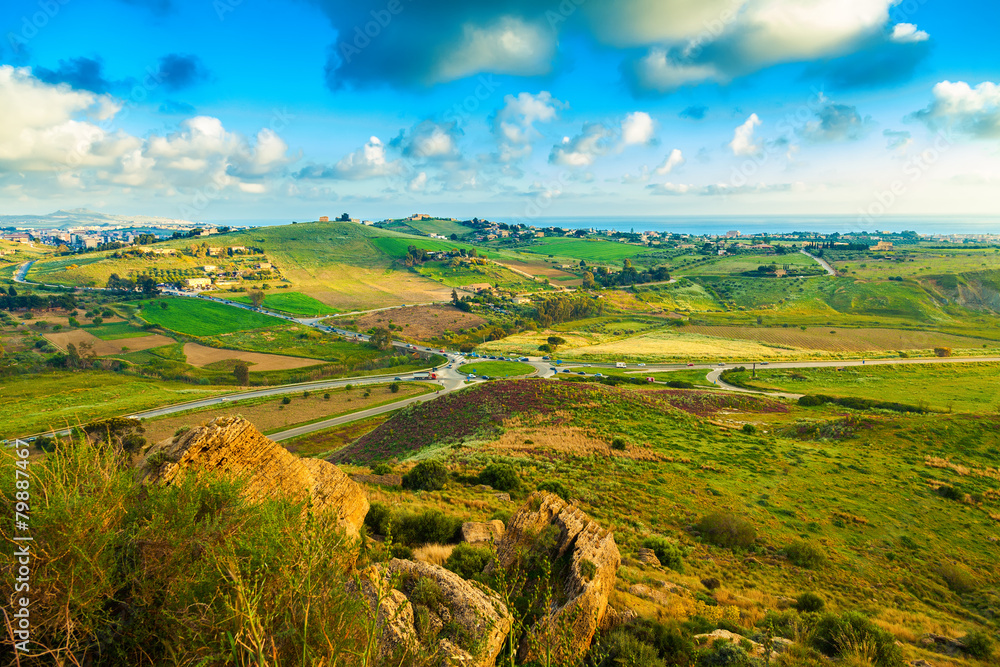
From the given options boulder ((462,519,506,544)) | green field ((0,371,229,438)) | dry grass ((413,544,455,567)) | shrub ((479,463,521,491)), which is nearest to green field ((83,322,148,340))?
green field ((0,371,229,438))

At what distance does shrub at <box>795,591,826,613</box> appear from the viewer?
1365 cm

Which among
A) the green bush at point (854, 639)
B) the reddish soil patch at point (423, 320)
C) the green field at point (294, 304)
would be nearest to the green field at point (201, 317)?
the green field at point (294, 304)

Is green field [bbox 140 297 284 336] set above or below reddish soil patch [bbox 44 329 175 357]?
above

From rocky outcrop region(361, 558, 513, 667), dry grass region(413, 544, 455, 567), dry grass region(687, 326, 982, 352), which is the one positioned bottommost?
dry grass region(687, 326, 982, 352)

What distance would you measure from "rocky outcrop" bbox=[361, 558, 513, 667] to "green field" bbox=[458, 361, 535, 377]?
63771 millimetres

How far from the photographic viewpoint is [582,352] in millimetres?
88312

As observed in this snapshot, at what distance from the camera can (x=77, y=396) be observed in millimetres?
56094

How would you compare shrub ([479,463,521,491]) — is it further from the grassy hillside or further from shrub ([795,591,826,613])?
shrub ([795,591,826,613])

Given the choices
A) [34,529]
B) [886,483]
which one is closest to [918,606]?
[886,483]

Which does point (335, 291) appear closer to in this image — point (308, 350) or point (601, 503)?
point (308, 350)

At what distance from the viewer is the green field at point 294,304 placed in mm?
122188

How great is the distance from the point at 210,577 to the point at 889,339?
124 meters

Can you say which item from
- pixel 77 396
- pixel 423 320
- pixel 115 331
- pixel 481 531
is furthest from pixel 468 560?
pixel 115 331

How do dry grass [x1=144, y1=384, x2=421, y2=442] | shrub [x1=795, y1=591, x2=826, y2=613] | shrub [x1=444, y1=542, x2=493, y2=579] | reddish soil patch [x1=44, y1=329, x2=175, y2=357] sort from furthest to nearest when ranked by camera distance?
reddish soil patch [x1=44, y1=329, x2=175, y2=357] → dry grass [x1=144, y1=384, x2=421, y2=442] → shrub [x1=795, y1=591, x2=826, y2=613] → shrub [x1=444, y1=542, x2=493, y2=579]
